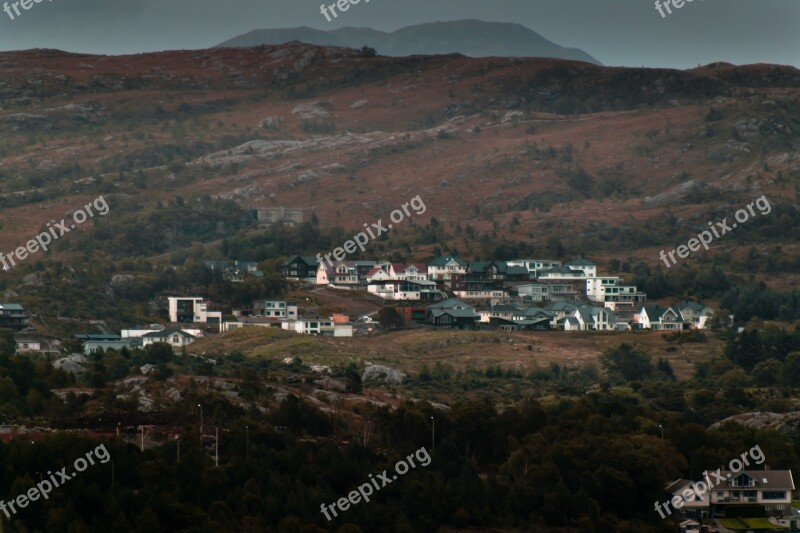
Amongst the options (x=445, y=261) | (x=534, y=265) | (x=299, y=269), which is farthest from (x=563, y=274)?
(x=299, y=269)

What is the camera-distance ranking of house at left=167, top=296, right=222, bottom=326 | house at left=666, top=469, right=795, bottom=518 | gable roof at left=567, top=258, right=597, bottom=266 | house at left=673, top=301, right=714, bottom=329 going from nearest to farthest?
1. house at left=666, top=469, right=795, bottom=518
2. house at left=673, top=301, right=714, bottom=329
3. house at left=167, top=296, right=222, bottom=326
4. gable roof at left=567, top=258, right=597, bottom=266

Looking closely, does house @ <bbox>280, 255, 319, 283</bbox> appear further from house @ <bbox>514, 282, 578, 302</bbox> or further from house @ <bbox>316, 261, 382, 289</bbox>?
house @ <bbox>514, 282, 578, 302</bbox>

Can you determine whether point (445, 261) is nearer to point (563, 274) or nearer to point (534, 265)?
point (534, 265)

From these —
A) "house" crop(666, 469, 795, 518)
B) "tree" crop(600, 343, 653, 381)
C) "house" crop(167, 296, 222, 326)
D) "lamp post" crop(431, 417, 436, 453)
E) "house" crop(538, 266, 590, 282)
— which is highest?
"house" crop(538, 266, 590, 282)

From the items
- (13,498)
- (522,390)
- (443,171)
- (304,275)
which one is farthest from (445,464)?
(443,171)

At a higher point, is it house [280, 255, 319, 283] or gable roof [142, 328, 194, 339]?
house [280, 255, 319, 283]

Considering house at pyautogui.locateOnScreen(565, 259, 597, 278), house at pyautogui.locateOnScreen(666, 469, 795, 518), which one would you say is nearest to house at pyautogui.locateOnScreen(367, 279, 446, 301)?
house at pyautogui.locateOnScreen(565, 259, 597, 278)

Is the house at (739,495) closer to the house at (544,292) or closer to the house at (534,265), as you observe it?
the house at (544,292)

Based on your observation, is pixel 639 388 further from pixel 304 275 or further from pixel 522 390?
pixel 304 275
